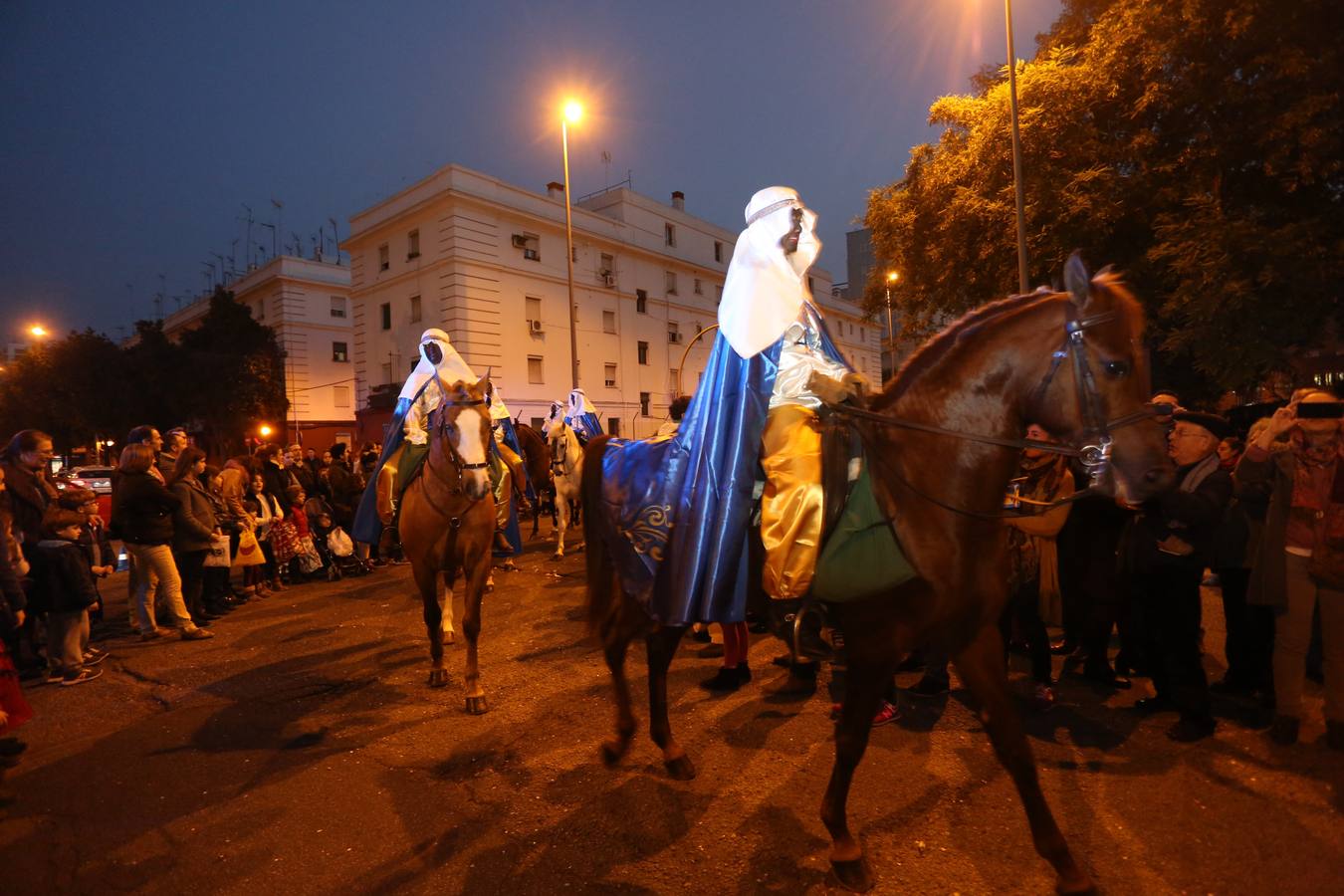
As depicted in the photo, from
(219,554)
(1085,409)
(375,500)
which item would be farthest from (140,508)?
(1085,409)

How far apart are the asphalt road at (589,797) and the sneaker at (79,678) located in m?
0.37

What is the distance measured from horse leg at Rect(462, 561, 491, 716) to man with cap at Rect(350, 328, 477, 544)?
1.22 meters

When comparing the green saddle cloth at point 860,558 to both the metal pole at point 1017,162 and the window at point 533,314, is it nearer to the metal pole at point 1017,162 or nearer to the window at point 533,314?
the metal pole at point 1017,162

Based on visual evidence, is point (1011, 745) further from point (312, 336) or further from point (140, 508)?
point (312, 336)

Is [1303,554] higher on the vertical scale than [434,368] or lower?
lower

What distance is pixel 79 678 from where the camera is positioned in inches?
239

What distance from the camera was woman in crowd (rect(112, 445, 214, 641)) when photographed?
22.9ft

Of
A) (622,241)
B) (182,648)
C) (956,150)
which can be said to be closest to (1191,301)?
(956,150)

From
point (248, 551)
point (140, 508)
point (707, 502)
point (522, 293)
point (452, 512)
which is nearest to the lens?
point (707, 502)

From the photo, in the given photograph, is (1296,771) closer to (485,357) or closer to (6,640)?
(6,640)

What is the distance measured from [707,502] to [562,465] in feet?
30.2

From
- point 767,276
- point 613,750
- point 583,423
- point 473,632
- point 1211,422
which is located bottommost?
point 613,750

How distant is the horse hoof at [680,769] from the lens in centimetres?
383

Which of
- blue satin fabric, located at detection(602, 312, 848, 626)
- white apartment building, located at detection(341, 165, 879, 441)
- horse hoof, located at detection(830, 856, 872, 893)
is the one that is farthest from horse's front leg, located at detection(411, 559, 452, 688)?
white apartment building, located at detection(341, 165, 879, 441)
